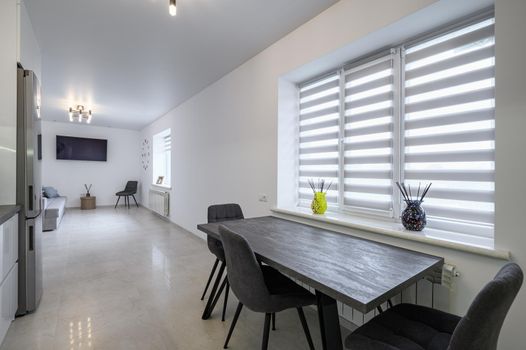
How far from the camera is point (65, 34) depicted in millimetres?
2605

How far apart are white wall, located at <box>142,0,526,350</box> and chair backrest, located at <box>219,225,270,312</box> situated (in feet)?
3.07

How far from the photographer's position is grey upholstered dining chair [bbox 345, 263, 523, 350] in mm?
789

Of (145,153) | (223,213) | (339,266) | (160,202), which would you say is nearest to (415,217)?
(339,266)

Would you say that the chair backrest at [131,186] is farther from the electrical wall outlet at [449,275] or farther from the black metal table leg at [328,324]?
the electrical wall outlet at [449,275]

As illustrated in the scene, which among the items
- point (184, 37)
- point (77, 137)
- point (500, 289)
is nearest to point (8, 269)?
point (184, 37)

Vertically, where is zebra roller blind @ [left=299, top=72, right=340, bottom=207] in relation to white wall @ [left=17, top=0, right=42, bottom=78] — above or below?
below

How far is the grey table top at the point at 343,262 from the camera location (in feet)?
3.33

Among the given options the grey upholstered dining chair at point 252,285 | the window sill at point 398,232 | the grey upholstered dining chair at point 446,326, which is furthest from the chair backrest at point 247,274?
the window sill at point 398,232

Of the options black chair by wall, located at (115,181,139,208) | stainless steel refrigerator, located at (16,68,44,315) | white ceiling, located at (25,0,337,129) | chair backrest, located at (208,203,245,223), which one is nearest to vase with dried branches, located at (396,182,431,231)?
chair backrest, located at (208,203,245,223)

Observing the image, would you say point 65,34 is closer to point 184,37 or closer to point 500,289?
point 184,37

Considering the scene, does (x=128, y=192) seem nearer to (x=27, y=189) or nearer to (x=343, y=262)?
(x=27, y=189)

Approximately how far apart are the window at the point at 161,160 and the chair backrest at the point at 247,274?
6067 millimetres

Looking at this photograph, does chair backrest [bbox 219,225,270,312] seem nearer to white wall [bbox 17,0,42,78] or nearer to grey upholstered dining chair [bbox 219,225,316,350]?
grey upholstered dining chair [bbox 219,225,316,350]

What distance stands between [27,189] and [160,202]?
4.37 m
